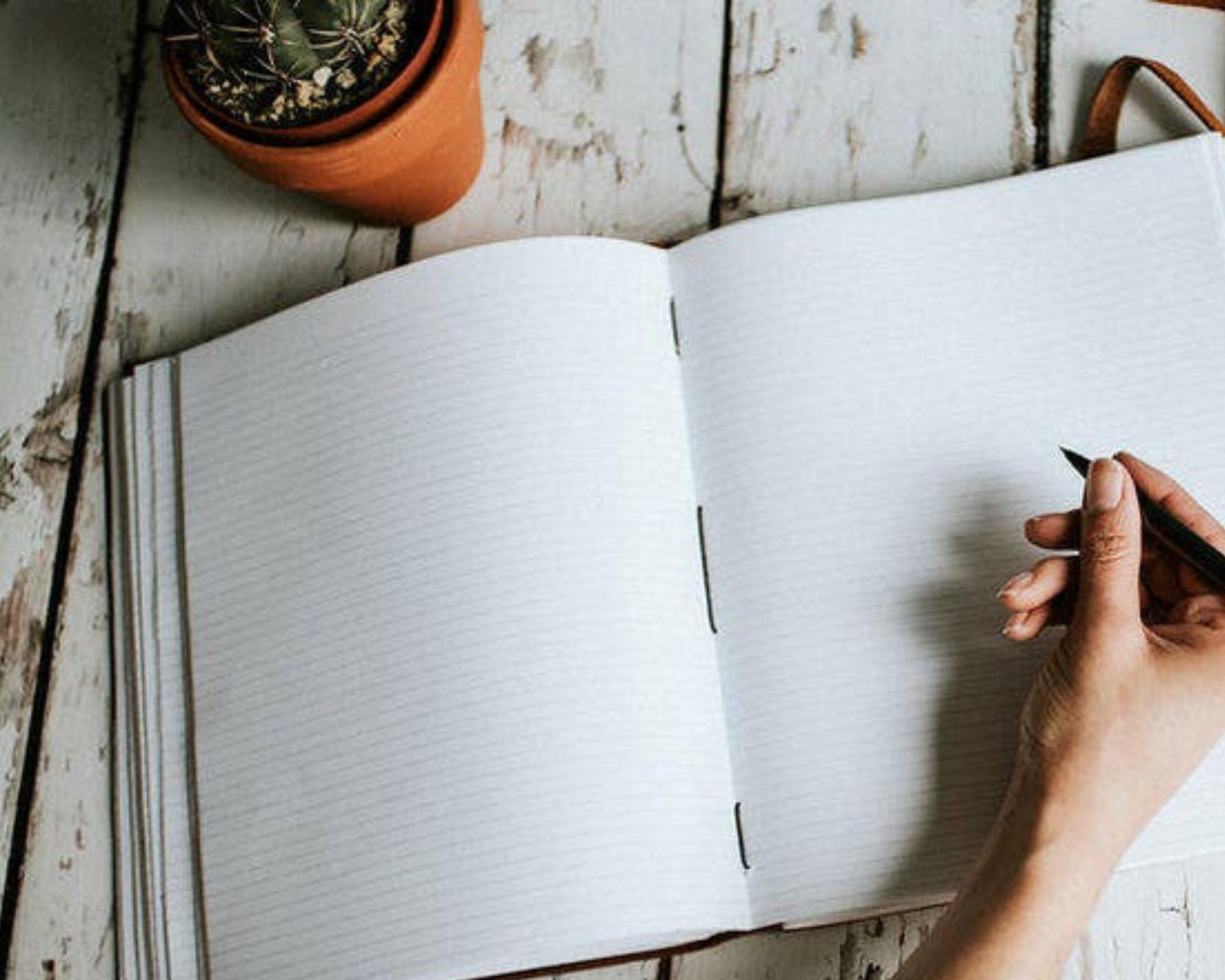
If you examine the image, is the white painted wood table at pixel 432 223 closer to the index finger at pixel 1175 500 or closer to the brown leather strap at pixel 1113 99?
the brown leather strap at pixel 1113 99

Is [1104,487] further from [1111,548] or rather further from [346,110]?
[346,110]

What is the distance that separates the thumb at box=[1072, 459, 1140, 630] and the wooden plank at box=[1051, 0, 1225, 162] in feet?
0.75

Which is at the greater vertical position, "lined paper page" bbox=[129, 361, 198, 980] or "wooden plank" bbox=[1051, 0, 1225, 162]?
"wooden plank" bbox=[1051, 0, 1225, 162]

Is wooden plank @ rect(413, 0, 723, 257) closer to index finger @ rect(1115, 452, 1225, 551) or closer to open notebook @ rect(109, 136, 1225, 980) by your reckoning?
open notebook @ rect(109, 136, 1225, 980)

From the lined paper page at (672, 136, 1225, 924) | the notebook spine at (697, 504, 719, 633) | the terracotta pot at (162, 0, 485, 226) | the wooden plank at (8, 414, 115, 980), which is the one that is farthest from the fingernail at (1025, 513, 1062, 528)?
the wooden plank at (8, 414, 115, 980)

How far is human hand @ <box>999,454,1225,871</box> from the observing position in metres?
0.55

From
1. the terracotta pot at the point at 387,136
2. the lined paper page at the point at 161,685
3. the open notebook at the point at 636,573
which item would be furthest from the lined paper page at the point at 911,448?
the lined paper page at the point at 161,685

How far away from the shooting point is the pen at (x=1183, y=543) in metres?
0.56

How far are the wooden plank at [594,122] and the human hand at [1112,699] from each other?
28cm

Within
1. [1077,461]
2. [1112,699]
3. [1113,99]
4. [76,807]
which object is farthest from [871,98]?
[76,807]

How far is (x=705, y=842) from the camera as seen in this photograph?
59 cm

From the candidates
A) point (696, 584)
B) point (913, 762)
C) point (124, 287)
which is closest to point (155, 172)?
point (124, 287)

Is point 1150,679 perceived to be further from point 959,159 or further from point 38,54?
point 38,54

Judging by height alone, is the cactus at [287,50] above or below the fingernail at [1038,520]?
above
